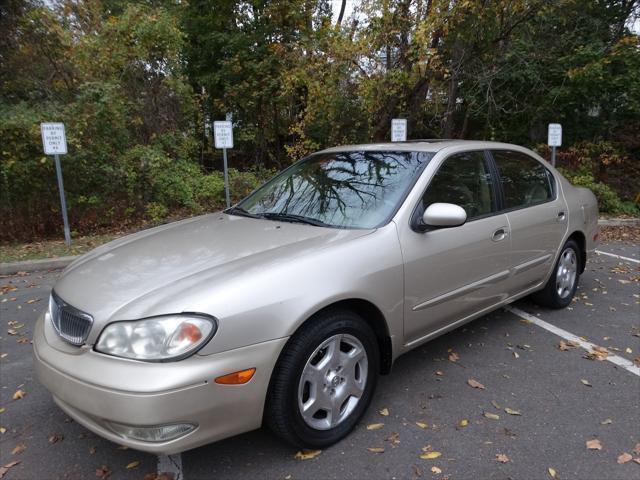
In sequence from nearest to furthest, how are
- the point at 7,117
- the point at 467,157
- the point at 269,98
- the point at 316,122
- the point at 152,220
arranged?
the point at 467,157
the point at 7,117
the point at 152,220
the point at 316,122
the point at 269,98

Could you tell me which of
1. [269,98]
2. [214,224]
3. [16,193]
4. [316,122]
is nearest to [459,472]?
[214,224]

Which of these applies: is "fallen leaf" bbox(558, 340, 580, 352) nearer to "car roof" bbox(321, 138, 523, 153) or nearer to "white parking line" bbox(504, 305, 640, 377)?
"white parking line" bbox(504, 305, 640, 377)

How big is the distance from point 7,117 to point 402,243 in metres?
8.53

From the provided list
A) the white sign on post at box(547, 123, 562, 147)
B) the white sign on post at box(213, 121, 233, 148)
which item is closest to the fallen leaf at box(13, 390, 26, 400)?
the white sign on post at box(213, 121, 233, 148)

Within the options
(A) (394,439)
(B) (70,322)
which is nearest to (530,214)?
(A) (394,439)

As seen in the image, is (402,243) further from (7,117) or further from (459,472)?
(7,117)

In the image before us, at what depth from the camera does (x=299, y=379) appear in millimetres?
2408

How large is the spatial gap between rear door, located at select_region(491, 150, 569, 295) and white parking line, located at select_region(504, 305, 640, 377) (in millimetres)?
405

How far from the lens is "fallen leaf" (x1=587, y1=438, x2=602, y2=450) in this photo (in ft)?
8.60

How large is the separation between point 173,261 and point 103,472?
1.11 metres

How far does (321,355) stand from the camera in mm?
2570

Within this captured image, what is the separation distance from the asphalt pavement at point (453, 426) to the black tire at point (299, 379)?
11cm

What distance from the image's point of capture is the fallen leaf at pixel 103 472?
8.08 feet

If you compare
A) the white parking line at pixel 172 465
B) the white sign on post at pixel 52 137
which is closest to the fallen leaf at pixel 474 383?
the white parking line at pixel 172 465
